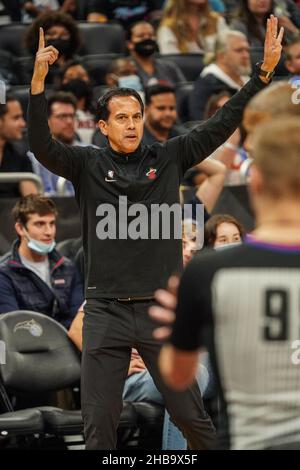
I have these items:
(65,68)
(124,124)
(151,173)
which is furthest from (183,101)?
(151,173)

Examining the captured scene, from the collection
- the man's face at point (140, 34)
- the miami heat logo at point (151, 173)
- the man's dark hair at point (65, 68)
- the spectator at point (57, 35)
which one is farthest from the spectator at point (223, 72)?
the miami heat logo at point (151, 173)

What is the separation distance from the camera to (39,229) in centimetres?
710

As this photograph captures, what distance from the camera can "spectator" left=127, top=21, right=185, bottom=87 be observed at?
10.4 meters

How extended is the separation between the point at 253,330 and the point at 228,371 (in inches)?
5.2

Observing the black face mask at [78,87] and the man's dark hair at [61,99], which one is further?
the black face mask at [78,87]

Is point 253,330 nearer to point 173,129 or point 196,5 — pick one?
point 173,129

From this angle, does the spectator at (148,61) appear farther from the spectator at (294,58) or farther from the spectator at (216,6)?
the spectator at (216,6)

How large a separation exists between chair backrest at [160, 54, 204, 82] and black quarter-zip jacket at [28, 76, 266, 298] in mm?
5630

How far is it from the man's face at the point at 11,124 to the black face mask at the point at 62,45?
5.75 feet

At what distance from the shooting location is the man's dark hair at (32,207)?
23.3 feet

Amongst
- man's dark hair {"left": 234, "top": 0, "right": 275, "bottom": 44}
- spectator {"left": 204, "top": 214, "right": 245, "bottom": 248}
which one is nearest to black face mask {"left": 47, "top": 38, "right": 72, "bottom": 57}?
man's dark hair {"left": 234, "top": 0, "right": 275, "bottom": 44}

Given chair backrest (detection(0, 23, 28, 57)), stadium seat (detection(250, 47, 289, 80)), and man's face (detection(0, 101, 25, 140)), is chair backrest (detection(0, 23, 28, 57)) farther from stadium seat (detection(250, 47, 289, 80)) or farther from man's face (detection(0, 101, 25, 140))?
man's face (detection(0, 101, 25, 140))

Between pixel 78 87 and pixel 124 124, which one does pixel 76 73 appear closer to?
pixel 78 87
